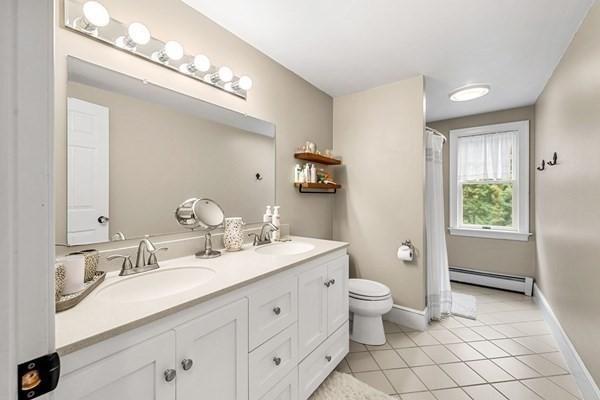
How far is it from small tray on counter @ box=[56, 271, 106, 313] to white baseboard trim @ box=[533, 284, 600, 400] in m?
2.50

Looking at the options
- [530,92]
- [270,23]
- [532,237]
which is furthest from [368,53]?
[532,237]

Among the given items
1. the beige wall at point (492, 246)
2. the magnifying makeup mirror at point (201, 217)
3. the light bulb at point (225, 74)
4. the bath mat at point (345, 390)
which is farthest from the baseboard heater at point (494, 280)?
the light bulb at point (225, 74)

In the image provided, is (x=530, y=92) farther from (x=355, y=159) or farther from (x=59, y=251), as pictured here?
(x=59, y=251)

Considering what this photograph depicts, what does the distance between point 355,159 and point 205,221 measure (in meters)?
1.73

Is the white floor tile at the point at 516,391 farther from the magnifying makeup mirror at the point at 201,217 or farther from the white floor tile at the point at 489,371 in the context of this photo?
the magnifying makeup mirror at the point at 201,217

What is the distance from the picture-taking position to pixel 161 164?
1.34 meters

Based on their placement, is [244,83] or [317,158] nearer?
[244,83]

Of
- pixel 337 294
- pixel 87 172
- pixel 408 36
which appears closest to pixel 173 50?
pixel 87 172

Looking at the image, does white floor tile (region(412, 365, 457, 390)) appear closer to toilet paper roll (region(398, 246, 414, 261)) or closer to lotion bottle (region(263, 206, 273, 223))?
toilet paper roll (region(398, 246, 414, 261))

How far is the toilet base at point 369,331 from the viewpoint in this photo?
80.7 inches

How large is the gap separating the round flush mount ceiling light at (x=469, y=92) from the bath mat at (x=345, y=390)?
2.70 meters

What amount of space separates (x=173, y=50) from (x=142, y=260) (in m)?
1.08

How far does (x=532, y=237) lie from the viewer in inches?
118

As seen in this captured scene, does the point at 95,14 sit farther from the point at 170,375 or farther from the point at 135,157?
the point at 170,375
